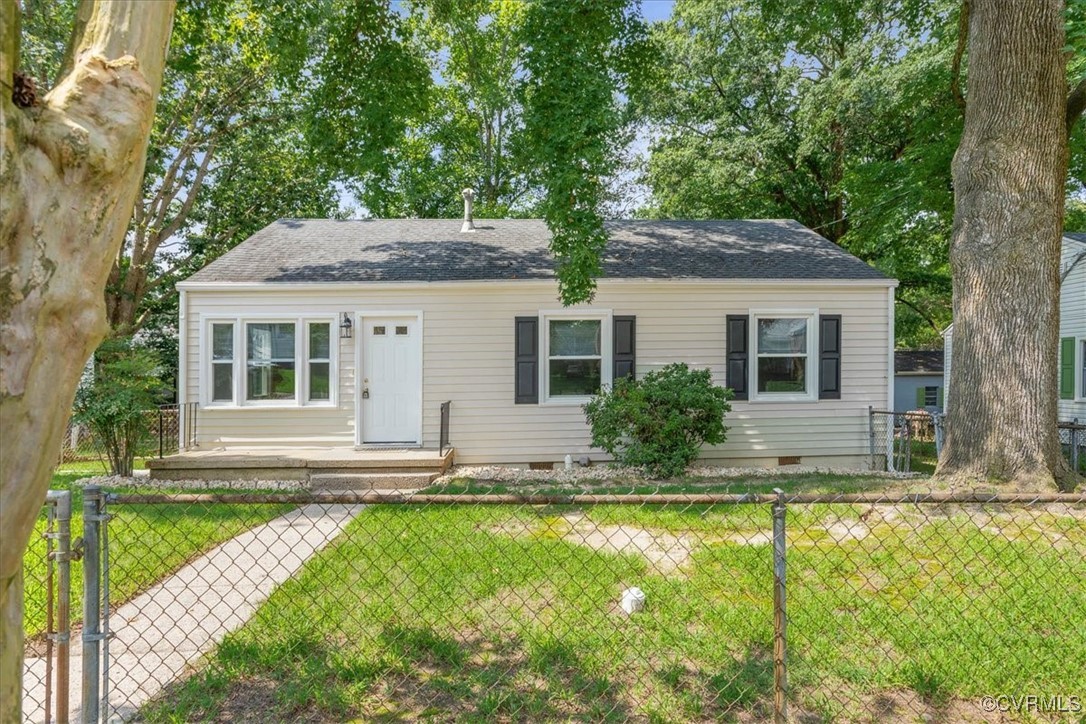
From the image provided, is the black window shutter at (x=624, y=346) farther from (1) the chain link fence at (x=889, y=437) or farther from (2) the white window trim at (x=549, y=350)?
(1) the chain link fence at (x=889, y=437)

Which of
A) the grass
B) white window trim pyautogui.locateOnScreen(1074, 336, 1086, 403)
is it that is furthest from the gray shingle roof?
white window trim pyautogui.locateOnScreen(1074, 336, 1086, 403)

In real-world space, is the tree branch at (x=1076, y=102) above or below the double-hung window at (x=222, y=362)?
above

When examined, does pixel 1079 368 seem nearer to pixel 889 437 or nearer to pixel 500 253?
pixel 889 437

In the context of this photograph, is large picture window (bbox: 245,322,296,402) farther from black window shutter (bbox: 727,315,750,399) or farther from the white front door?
black window shutter (bbox: 727,315,750,399)

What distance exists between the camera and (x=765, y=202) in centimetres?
1938

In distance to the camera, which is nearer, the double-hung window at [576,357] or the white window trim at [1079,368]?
the double-hung window at [576,357]

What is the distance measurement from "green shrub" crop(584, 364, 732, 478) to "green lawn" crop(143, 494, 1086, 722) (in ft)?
11.0

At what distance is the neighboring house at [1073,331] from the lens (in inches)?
520

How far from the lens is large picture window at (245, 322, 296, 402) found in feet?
30.8

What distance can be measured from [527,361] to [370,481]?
9.64 feet

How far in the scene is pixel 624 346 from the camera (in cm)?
959

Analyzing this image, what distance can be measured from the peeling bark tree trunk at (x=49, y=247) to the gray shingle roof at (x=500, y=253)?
7.94 m

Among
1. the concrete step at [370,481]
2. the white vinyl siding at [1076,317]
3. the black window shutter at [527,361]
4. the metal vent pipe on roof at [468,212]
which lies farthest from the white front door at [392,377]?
the white vinyl siding at [1076,317]

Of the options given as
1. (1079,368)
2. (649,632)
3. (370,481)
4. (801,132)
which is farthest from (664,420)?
(801,132)
